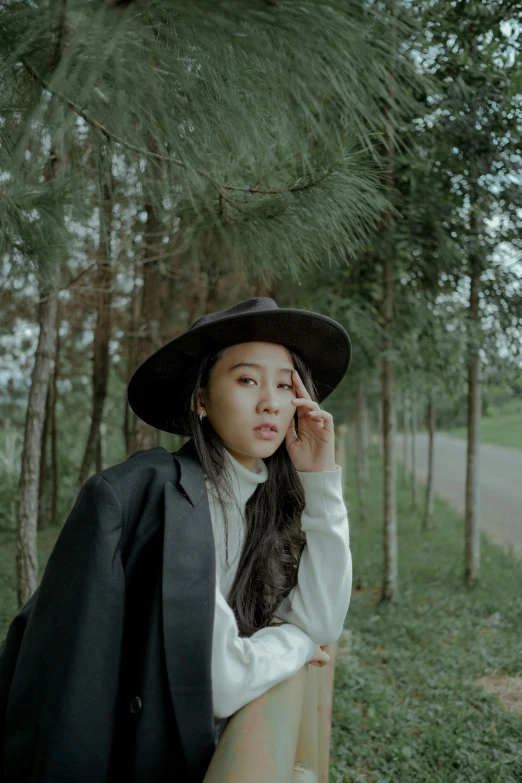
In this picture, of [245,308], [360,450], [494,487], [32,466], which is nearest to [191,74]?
[245,308]

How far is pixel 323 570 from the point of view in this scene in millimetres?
1868

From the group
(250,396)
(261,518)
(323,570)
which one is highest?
(250,396)

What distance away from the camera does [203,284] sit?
23.9 ft

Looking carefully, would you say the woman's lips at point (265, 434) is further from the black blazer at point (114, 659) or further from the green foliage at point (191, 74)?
the green foliage at point (191, 74)

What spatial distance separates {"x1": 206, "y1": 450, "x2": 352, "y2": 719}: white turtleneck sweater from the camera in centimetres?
162

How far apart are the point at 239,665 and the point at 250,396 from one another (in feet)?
2.40

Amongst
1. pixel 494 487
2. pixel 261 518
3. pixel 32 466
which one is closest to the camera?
pixel 261 518

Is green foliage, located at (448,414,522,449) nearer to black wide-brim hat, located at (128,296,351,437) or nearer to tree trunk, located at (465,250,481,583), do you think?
tree trunk, located at (465,250,481,583)

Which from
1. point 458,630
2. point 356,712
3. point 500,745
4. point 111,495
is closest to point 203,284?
point 458,630

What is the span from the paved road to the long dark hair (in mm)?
6922

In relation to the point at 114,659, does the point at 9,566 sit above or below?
below

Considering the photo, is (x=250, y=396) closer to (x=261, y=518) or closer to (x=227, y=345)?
(x=227, y=345)

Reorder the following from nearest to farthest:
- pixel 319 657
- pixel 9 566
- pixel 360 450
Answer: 1. pixel 319 657
2. pixel 9 566
3. pixel 360 450

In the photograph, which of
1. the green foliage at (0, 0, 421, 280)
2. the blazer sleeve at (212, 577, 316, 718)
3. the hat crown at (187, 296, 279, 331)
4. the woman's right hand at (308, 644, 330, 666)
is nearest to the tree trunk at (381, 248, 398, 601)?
the green foliage at (0, 0, 421, 280)
